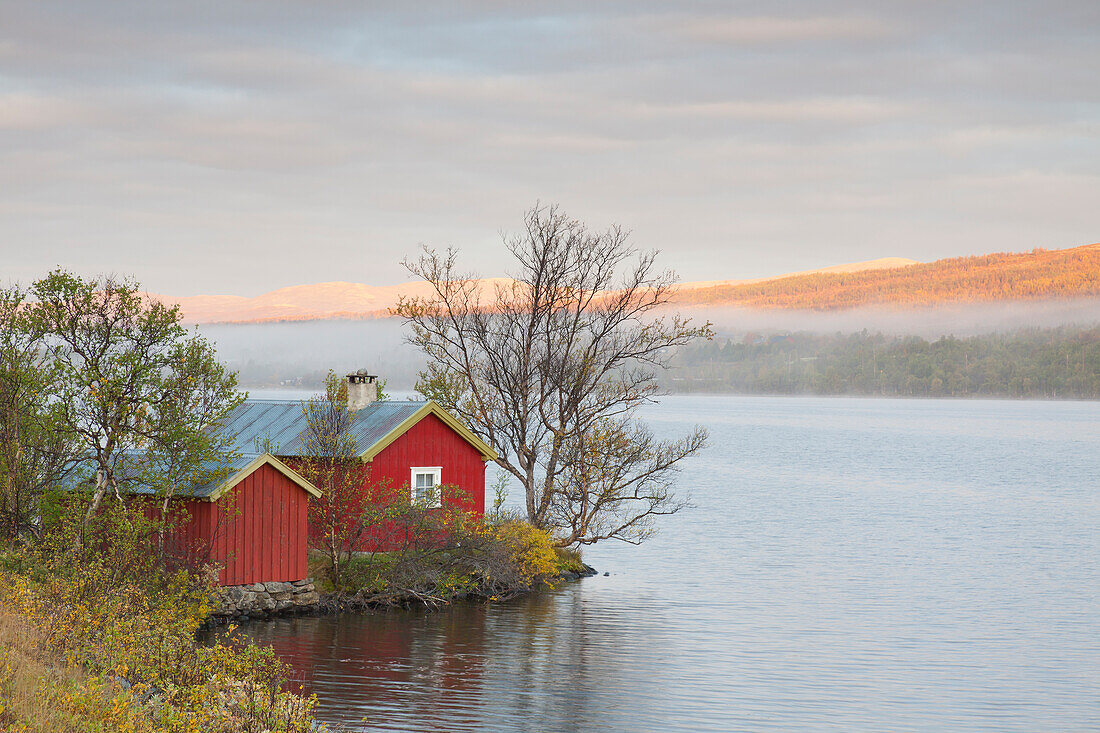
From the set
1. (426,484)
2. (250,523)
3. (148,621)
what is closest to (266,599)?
(250,523)

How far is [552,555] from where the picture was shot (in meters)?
36.0

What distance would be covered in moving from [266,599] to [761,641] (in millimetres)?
13635

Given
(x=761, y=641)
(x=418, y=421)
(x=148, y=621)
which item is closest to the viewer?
(x=148, y=621)

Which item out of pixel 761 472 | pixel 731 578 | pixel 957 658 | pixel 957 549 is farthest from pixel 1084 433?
pixel 957 658

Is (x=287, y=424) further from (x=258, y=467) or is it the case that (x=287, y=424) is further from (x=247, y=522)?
(x=247, y=522)

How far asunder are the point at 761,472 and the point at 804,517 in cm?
3595

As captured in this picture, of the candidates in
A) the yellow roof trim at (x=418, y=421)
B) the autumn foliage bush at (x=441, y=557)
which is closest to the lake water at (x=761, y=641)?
the autumn foliage bush at (x=441, y=557)

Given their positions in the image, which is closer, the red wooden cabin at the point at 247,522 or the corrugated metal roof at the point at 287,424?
the red wooden cabin at the point at 247,522

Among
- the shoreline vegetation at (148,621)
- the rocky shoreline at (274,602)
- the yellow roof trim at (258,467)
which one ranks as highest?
the yellow roof trim at (258,467)

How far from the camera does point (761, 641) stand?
30484 mm

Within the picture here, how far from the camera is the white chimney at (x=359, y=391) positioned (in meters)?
36.3

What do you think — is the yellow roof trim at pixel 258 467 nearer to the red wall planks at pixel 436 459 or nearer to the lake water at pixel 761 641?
the red wall planks at pixel 436 459

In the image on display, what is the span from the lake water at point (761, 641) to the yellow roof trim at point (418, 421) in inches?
199

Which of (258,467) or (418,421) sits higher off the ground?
(418,421)
